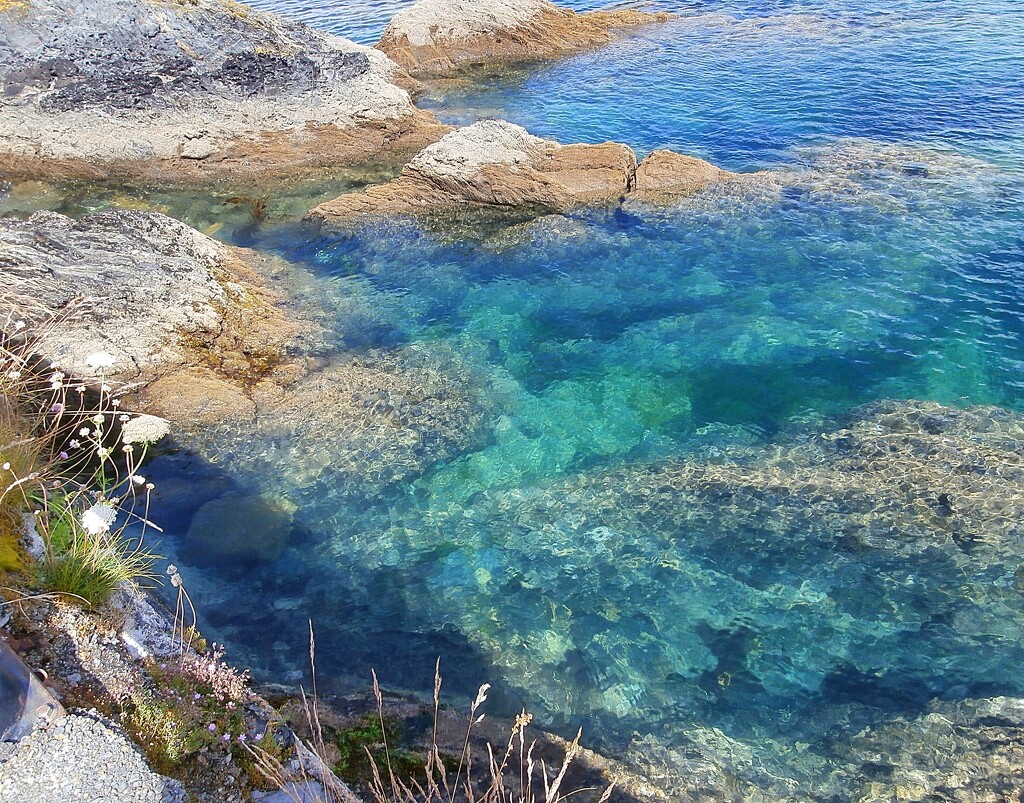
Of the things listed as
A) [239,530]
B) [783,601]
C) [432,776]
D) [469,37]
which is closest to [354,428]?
[239,530]

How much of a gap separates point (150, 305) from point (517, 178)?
28.0 feet

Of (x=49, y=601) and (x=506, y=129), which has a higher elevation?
(x=506, y=129)

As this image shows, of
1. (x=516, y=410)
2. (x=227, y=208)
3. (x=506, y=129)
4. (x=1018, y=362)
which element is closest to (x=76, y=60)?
(x=227, y=208)

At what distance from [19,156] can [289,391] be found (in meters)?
12.7

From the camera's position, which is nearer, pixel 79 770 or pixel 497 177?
pixel 79 770

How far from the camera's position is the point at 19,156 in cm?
1777

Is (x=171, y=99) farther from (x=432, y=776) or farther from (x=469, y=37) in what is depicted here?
(x=432, y=776)

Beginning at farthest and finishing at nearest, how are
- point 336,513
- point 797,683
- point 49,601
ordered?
1. point 336,513
2. point 797,683
3. point 49,601

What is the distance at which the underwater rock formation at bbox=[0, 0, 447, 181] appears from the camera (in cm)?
1791

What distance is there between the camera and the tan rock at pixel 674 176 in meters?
16.1

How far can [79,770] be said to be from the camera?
13.6 ft

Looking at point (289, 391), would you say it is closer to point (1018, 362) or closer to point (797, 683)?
point (797, 683)

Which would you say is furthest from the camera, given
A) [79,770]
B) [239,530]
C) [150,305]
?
[150,305]

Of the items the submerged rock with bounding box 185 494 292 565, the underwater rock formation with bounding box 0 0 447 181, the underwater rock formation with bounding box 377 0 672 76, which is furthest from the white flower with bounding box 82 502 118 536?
the underwater rock formation with bounding box 377 0 672 76
